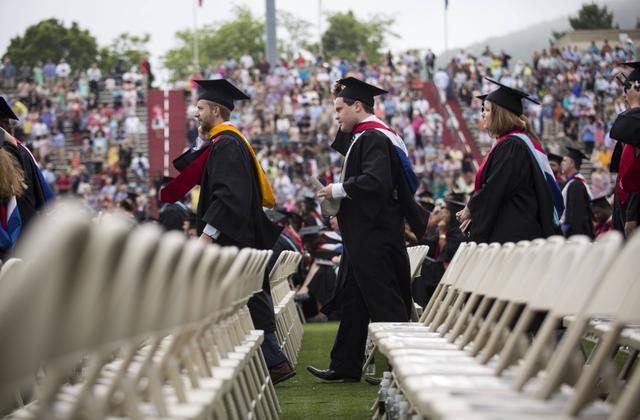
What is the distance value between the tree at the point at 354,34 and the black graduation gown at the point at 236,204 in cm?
7756

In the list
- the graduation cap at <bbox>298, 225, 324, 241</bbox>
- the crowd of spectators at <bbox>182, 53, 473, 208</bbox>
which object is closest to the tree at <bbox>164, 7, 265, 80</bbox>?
the crowd of spectators at <bbox>182, 53, 473, 208</bbox>

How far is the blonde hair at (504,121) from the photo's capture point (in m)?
7.32

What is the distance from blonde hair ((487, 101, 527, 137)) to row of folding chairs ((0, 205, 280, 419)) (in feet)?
9.92

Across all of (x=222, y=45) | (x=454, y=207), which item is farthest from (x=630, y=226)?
(x=222, y=45)

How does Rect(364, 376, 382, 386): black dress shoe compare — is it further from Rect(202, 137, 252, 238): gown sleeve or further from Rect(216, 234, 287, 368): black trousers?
Rect(202, 137, 252, 238): gown sleeve

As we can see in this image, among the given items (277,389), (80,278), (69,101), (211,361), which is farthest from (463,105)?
(80,278)

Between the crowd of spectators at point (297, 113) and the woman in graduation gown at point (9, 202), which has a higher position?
the woman in graduation gown at point (9, 202)

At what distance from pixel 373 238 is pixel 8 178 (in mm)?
2334

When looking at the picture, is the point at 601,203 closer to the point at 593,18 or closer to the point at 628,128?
the point at 628,128

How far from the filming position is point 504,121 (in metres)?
7.34

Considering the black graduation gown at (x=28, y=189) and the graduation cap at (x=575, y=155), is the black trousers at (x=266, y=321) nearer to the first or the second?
the black graduation gown at (x=28, y=189)

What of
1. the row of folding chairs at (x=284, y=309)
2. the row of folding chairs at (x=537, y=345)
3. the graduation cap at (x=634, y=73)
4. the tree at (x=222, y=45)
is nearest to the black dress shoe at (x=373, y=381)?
the row of folding chairs at (x=284, y=309)

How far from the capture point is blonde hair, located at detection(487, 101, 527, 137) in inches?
288

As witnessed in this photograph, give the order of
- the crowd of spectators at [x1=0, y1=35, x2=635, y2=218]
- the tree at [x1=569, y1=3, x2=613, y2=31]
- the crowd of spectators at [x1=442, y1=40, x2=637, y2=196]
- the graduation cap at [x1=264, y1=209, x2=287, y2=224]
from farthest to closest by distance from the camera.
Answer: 1. the tree at [x1=569, y1=3, x2=613, y2=31]
2. the crowd of spectators at [x1=442, y1=40, x2=637, y2=196]
3. the crowd of spectators at [x1=0, y1=35, x2=635, y2=218]
4. the graduation cap at [x1=264, y1=209, x2=287, y2=224]
